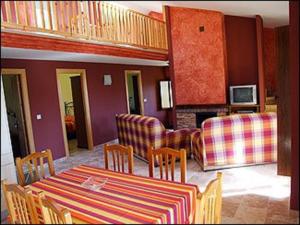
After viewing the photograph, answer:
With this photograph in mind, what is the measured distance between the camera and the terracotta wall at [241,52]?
586cm

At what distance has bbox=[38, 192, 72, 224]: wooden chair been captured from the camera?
116cm

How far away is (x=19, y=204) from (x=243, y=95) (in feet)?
17.2

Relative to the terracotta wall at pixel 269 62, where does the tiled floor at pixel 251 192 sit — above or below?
below

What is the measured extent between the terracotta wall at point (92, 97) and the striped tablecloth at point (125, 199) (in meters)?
2.07

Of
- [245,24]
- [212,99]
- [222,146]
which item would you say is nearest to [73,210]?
[222,146]

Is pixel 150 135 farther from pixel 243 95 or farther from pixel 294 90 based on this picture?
pixel 243 95

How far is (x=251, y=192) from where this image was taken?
2.69 metres

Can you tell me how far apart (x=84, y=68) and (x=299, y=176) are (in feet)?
14.8

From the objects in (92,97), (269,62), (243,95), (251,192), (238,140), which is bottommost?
(251,192)

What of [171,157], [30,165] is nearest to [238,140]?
[171,157]

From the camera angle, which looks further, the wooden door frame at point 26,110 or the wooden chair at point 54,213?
the wooden door frame at point 26,110

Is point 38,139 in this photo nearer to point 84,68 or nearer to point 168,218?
point 84,68

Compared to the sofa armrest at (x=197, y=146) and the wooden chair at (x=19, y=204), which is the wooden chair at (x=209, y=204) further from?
the sofa armrest at (x=197, y=146)

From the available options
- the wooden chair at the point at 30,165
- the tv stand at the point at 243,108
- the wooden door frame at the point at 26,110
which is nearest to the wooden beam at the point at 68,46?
the wooden chair at the point at 30,165
